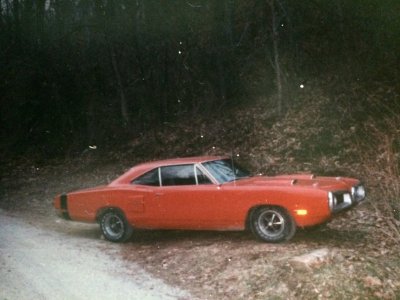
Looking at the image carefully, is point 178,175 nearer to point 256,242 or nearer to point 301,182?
point 256,242

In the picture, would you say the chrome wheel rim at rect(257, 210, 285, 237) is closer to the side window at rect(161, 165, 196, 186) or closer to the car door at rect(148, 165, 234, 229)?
the car door at rect(148, 165, 234, 229)

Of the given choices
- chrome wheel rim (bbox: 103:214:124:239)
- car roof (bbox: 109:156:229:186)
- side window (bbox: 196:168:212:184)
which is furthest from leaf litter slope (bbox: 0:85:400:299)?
car roof (bbox: 109:156:229:186)

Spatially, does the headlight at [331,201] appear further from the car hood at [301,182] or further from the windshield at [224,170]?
the windshield at [224,170]

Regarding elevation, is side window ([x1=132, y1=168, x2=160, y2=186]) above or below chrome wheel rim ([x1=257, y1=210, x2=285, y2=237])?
above

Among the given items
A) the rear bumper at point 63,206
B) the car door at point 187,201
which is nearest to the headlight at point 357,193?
the car door at point 187,201

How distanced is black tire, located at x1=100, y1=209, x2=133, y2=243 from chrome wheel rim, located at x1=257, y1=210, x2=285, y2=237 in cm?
248

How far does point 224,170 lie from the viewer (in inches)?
335

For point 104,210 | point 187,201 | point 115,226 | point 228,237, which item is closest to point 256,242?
point 228,237

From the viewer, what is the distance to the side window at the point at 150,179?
8.69 meters

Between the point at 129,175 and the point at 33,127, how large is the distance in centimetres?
1679

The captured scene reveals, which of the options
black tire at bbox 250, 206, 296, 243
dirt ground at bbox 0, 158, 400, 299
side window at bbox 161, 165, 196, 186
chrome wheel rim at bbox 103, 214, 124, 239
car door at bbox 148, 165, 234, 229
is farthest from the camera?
chrome wheel rim at bbox 103, 214, 124, 239

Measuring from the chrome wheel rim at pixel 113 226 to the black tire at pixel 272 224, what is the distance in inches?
103

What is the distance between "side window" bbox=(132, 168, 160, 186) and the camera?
8.69m

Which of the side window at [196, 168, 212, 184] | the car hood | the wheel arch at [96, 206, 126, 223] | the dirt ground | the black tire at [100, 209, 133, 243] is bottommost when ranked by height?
the dirt ground
